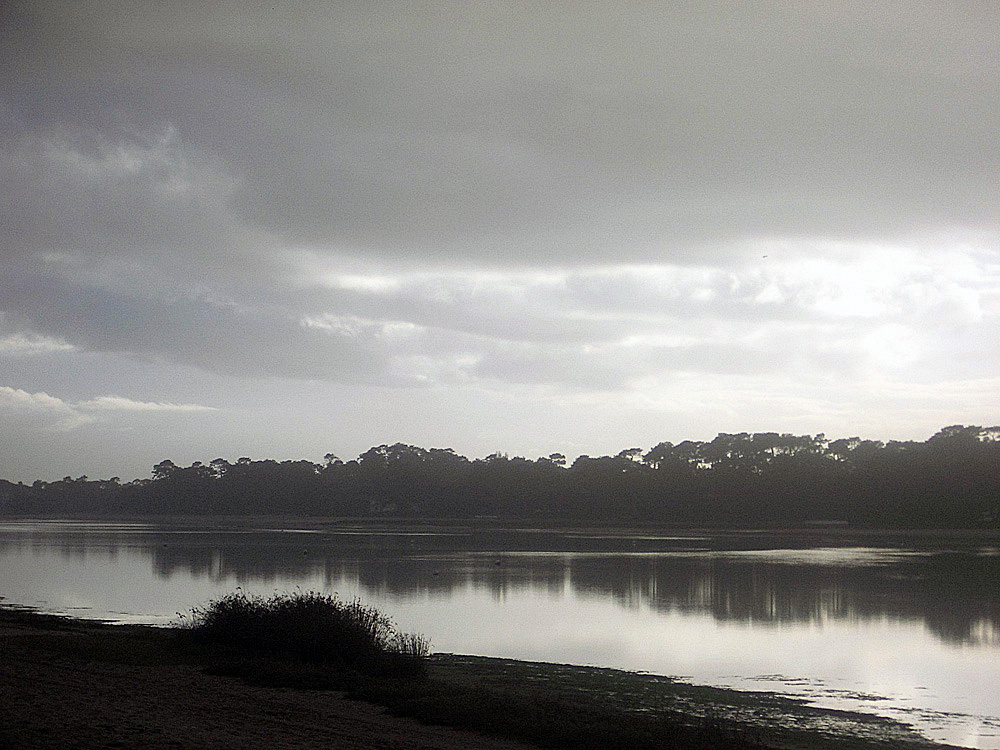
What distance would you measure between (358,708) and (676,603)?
61.2 feet

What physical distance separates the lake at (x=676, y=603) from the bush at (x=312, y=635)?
191 inches

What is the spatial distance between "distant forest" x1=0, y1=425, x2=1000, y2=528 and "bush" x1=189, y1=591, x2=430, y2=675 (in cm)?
8831

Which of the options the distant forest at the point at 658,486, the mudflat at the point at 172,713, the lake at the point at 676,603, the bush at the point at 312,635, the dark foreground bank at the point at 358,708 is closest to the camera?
the mudflat at the point at 172,713

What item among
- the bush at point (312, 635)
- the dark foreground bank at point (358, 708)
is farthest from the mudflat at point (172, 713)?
the bush at point (312, 635)

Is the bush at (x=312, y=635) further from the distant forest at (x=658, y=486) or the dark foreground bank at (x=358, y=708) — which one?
the distant forest at (x=658, y=486)

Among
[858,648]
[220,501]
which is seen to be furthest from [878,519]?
[220,501]

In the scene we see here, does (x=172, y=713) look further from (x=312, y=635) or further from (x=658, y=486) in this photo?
(x=658, y=486)

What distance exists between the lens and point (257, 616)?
57.9 ft

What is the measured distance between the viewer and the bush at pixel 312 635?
53.6 ft

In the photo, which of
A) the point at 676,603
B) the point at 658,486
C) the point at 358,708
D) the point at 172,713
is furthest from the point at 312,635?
the point at 658,486

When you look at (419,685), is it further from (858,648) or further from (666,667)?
(858,648)

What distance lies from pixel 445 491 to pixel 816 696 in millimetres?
135428

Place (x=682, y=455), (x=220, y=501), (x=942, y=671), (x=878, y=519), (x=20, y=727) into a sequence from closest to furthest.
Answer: (x=20, y=727) → (x=942, y=671) → (x=878, y=519) → (x=682, y=455) → (x=220, y=501)

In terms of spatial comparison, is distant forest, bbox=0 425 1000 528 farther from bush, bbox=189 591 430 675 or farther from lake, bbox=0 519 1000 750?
bush, bbox=189 591 430 675
